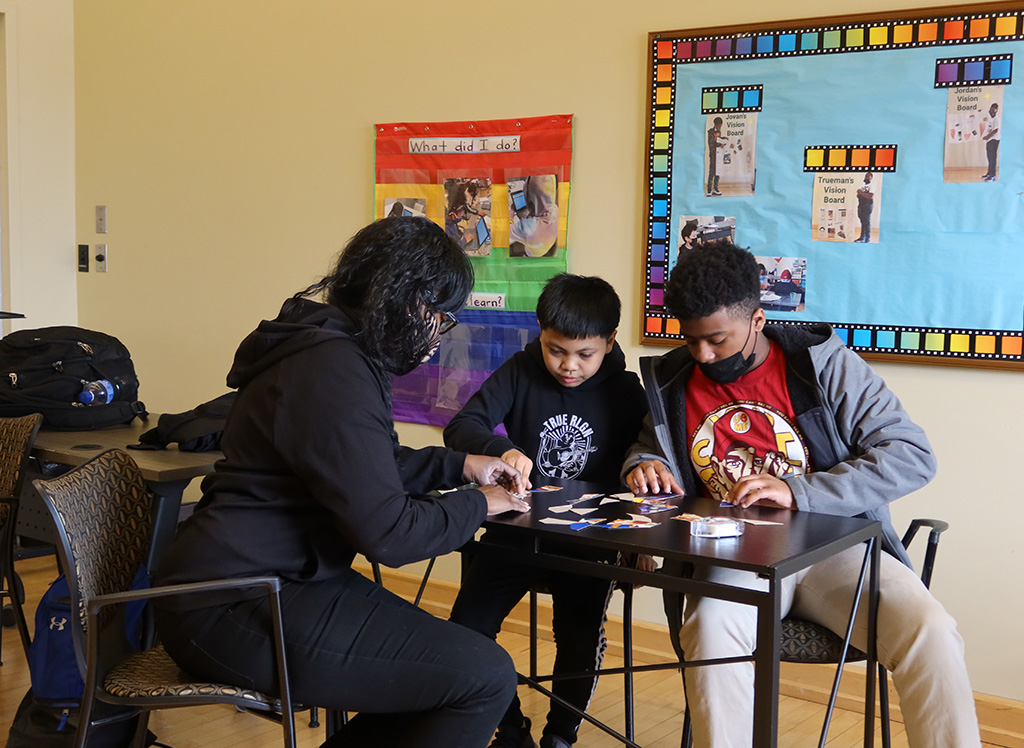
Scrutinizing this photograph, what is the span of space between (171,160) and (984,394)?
3353mm

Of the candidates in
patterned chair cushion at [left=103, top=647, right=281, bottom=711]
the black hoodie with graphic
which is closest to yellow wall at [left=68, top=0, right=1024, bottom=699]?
the black hoodie with graphic

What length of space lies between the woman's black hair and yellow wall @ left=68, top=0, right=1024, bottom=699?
5.10 feet

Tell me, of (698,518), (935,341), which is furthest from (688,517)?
(935,341)

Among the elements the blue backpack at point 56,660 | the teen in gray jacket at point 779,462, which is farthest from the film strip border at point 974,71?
the blue backpack at point 56,660

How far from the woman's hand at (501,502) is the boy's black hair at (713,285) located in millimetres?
571

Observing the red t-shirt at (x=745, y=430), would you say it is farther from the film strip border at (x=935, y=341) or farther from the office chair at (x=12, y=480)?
the office chair at (x=12, y=480)

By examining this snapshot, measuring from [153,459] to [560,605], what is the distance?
112 cm

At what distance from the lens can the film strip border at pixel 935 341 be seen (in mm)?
2676

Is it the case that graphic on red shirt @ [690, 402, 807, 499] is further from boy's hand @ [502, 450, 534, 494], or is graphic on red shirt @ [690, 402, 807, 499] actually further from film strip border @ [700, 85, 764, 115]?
film strip border @ [700, 85, 764, 115]

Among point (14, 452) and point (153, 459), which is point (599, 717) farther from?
point (14, 452)

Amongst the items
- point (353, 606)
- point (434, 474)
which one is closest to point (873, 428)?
point (434, 474)

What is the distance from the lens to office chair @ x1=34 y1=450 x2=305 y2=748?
1.68 metres

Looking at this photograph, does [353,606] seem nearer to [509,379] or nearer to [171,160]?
[509,379]

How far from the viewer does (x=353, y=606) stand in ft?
5.66
